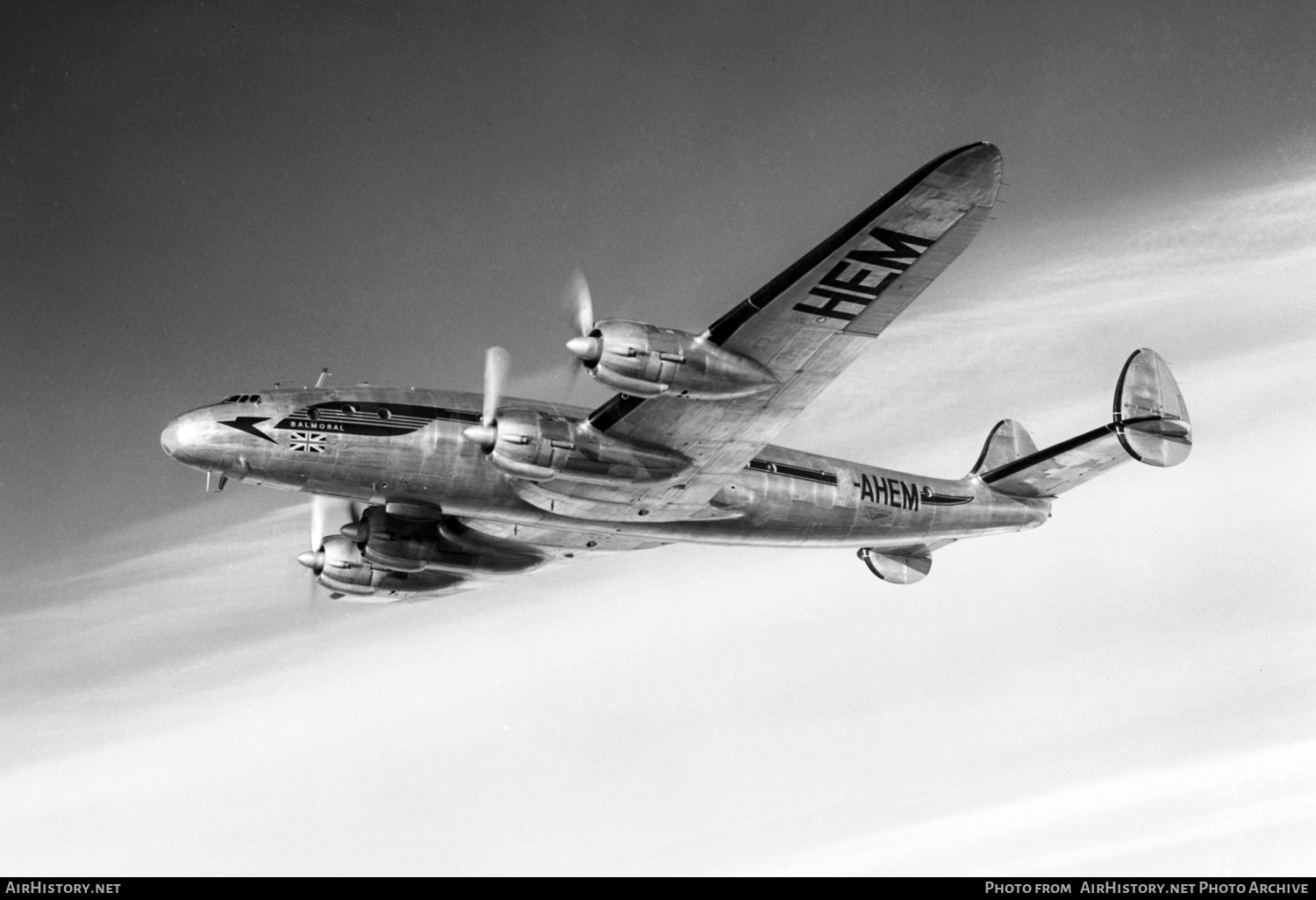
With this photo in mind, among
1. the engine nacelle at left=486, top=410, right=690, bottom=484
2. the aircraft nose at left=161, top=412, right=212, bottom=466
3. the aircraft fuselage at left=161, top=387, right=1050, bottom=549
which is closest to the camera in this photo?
the engine nacelle at left=486, top=410, right=690, bottom=484

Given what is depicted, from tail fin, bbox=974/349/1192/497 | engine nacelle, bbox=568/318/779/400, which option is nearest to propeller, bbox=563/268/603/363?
engine nacelle, bbox=568/318/779/400

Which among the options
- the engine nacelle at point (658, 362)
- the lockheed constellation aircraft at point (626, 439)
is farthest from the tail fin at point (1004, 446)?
the engine nacelle at point (658, 362)

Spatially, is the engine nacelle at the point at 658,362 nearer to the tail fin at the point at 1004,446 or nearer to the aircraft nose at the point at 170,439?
the aircraft nose at the point at 170,439

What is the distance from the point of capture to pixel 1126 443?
2477 centimetres

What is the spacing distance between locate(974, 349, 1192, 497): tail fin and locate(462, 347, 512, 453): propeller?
455 inches

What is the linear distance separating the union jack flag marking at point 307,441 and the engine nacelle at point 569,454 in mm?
2586

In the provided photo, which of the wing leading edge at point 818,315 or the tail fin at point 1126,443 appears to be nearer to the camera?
the wing leading edge at point 818,315

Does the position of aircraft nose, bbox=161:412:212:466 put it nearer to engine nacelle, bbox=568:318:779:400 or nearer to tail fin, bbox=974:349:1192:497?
engine nacelle, bbox=568:318:779:400

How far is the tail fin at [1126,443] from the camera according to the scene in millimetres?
24844

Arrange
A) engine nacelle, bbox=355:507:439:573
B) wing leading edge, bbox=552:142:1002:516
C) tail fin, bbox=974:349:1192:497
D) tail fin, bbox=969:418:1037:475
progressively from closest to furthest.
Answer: wing leading edge, bbox=552:142:1002:516
engine nacelle, bbox=355:507:439:573
tail fin, bbox=974:349:1192:497
tail fin, bbox=969:418:1037:475

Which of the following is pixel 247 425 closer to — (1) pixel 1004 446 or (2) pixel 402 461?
(2) pixel 402 461

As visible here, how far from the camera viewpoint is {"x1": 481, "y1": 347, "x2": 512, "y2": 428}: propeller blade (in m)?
19.0

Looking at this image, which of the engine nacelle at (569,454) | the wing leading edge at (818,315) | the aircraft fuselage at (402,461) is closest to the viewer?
the wing leading edge at (818,315)
